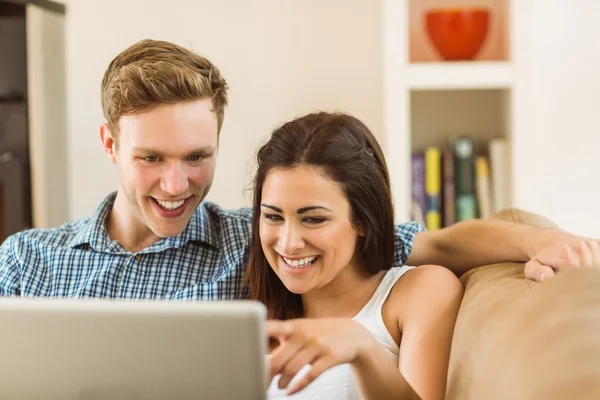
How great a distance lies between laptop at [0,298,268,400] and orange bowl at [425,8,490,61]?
2.13 metres

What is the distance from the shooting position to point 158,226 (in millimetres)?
1832

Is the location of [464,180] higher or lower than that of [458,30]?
lower

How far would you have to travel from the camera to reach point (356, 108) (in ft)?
10.3

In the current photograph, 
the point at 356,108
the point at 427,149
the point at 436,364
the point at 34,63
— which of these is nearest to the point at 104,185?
the point at 34,63

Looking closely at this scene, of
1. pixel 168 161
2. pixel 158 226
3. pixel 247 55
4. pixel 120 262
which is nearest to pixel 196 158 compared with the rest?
pixel 168 161

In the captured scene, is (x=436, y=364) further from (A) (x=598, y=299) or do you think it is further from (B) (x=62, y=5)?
(B) (x=62, y=5)

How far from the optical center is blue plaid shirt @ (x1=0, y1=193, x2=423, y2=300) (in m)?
1.81

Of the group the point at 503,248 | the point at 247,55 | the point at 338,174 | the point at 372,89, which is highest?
the point at 247,55

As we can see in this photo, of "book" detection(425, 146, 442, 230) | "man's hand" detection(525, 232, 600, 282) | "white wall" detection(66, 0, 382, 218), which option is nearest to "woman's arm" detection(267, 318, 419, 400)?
"man's hand" detection(525, 232, 600, 282)

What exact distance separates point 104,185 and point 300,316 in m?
1.76

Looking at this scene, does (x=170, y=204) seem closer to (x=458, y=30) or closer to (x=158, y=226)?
(x=158, y=226)

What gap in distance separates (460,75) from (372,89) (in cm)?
44

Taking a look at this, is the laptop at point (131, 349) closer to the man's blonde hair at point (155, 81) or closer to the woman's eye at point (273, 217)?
the woman's eye at point (273, 217)

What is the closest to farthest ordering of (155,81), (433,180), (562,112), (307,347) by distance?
(307,347)
(155,81)
(562,112)
(433,180)
